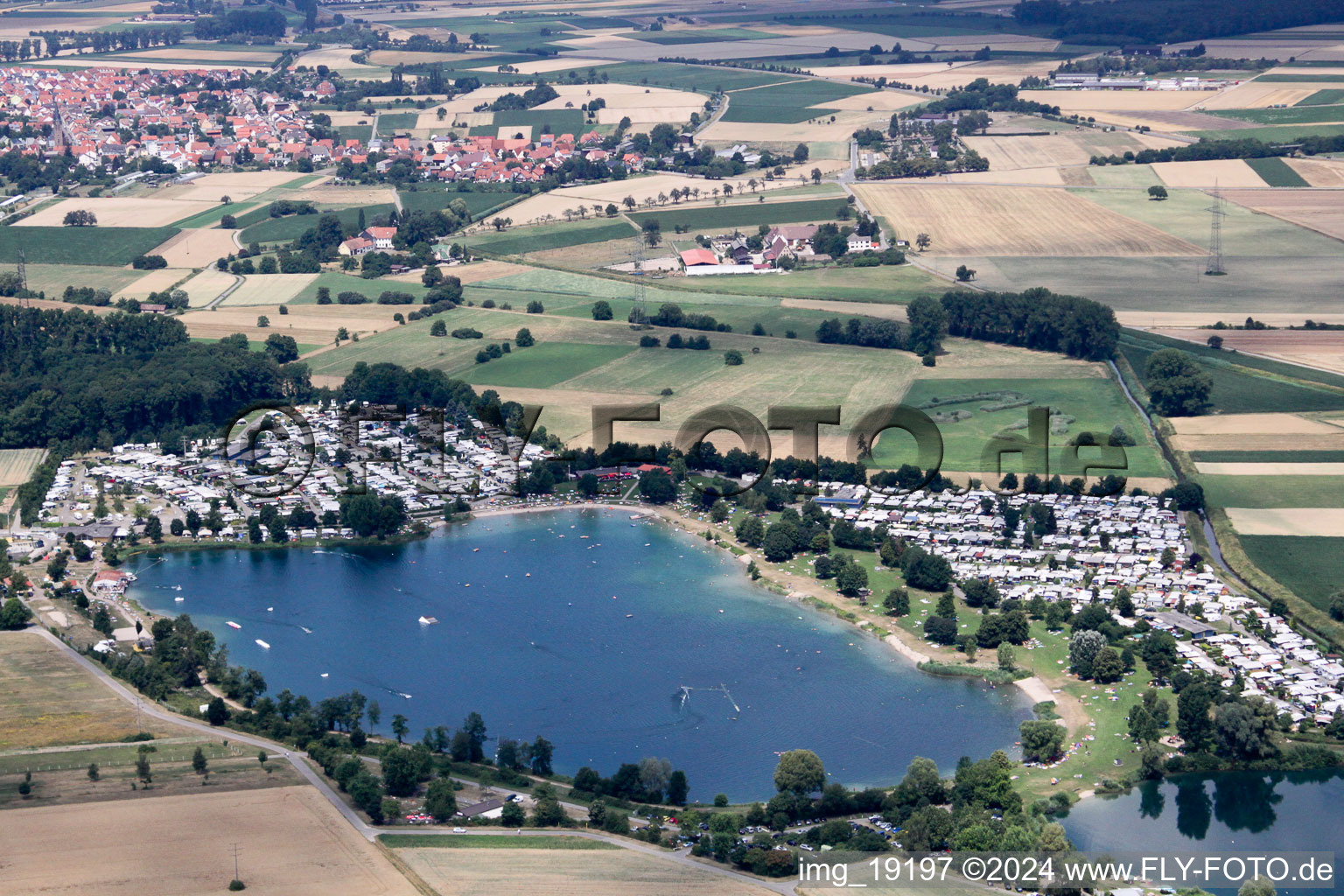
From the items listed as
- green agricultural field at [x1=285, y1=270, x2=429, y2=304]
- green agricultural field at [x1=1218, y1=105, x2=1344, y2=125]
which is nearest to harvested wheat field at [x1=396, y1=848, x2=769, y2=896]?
green agricultural field at [x1=285, y1=270, x2=429, y2=304]

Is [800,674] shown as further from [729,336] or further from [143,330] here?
[143,330]

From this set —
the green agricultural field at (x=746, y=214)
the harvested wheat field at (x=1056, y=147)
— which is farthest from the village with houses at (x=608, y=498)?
the harvested wheat field at (x=1056, y=147)

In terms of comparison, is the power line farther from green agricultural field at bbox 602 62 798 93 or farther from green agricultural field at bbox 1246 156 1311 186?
green agricultural field at bbox 602 62 798 93

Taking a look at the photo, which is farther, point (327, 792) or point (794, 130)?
point (794, 130)

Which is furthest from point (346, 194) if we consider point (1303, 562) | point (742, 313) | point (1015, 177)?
point (1303, 562)

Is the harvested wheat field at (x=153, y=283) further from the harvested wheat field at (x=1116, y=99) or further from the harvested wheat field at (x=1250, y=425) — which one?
the harvested wheat field at (x=1116, y=99)

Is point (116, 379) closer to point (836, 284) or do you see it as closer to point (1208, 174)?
point (836, 284)
